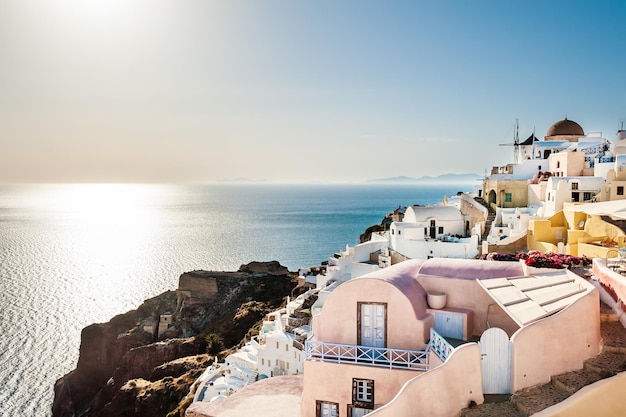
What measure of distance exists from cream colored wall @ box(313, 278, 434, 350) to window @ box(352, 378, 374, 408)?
111 centimetres

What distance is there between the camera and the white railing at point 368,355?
13.1 metres

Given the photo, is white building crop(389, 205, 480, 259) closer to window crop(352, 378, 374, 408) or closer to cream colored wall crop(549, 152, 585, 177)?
cream colored wall crop(549, 152, 585, 177)

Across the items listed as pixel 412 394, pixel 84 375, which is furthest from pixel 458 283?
pixel 84 375

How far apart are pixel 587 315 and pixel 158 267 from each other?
9070 cm

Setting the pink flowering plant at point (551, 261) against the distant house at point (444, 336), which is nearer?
the distant house at point (444, 336)

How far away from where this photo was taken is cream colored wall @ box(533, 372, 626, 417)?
9.27 metres

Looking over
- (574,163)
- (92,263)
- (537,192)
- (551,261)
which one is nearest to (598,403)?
(551,261)

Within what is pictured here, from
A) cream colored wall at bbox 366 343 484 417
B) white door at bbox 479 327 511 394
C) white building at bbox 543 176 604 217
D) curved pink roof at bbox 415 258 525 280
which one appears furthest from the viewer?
white building at bbox 543 176 604 217

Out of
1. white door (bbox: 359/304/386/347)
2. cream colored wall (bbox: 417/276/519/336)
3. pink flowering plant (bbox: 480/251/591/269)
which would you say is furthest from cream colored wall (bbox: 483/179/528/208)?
white door (bbox: 359/304/386/347)

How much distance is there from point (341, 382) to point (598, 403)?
262 inches

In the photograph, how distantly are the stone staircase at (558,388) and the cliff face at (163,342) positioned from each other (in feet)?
100

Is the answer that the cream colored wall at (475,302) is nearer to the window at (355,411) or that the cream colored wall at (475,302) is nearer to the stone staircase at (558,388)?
the stone staircase at (558,388)

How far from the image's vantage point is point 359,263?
132 ft

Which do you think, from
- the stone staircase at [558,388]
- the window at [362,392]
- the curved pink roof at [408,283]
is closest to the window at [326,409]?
the window at [362,392]
